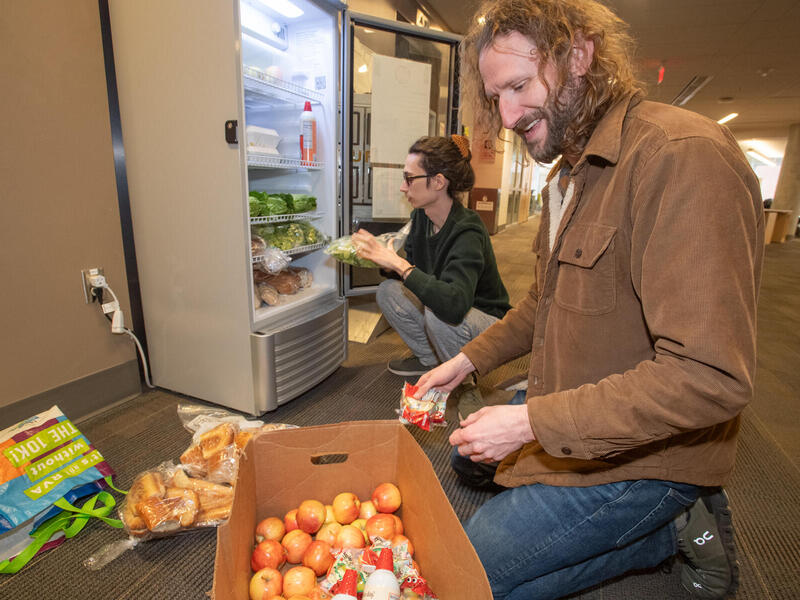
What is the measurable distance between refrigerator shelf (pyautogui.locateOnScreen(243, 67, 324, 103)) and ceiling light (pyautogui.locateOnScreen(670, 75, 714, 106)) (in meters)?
8.26

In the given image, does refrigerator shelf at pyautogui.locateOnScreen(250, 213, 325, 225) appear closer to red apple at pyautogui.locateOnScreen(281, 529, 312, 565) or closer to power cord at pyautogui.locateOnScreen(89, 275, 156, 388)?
power cord at pyautogui.locateOnScreen(89, 275, 156, 388)

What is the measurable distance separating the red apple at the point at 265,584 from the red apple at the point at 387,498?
0.30 metres

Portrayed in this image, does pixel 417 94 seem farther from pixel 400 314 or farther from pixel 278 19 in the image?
pixel 400 314

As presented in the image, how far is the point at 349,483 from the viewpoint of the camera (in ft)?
4.10

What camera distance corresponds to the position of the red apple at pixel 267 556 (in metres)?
1.04

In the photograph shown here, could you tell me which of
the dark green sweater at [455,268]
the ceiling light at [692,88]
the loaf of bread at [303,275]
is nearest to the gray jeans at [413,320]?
the dark green sweater at [455,268]

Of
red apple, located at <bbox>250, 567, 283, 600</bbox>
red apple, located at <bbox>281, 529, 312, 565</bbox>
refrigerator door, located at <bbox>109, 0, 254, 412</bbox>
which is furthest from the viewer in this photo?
refrigerator door, located at <bbox>109, 0, 254, 412</bbox>

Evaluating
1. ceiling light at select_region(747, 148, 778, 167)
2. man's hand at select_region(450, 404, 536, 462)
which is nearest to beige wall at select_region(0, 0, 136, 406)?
man's hand at select_region(450, 404, 536, 462)

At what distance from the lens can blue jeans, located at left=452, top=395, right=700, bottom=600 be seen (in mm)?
931

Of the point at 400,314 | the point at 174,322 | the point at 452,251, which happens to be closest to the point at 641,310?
the point at 452,251

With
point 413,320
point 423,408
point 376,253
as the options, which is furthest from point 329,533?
point 413,320

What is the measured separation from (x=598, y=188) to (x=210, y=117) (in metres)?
1.58

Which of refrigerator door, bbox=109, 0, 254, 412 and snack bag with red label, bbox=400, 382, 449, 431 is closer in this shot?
snack bag with red label, bbox=400, 382, 449, 431

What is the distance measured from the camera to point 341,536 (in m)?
1.11
